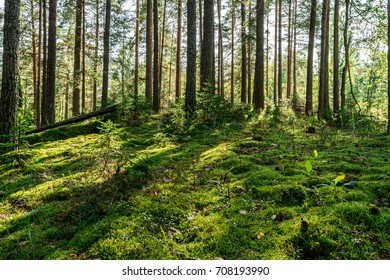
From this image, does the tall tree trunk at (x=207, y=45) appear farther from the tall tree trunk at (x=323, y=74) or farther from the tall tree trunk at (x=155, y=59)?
the tall tree trunk at (x=323, y=74)

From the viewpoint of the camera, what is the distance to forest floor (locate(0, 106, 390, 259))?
2604 millimetres

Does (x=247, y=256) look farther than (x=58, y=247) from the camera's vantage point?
No

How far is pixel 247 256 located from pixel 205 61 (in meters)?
A: 8.84

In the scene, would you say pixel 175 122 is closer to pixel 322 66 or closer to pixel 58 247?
pixel 58 247

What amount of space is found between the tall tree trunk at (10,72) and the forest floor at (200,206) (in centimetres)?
130

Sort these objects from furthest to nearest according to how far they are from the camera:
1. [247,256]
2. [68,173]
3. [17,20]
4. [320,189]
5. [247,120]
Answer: [247,120] < [17,20] < [68,173] < [320,189] < [247,256]

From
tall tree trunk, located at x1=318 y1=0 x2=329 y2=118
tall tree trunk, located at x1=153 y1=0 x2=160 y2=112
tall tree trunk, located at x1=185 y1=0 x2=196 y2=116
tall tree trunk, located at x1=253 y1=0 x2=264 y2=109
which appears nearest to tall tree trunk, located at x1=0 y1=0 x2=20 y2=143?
tall tree trunk, located at x1=185 y1=0 x2=196 y2=116

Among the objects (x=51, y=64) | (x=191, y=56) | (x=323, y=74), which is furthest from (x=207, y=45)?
(x=323, y=74)

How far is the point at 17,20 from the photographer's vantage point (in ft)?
21.6

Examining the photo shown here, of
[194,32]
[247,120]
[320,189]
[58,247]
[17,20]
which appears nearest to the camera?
[58,247]

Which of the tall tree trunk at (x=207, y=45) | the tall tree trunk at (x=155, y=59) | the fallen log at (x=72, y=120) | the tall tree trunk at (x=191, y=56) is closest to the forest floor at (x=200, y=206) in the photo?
the fallen log at (x=72, y=120)

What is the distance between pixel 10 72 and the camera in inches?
259

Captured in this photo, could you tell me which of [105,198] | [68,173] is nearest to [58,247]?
[105,198]

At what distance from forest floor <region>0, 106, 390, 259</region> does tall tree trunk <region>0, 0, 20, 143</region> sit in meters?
1.30
